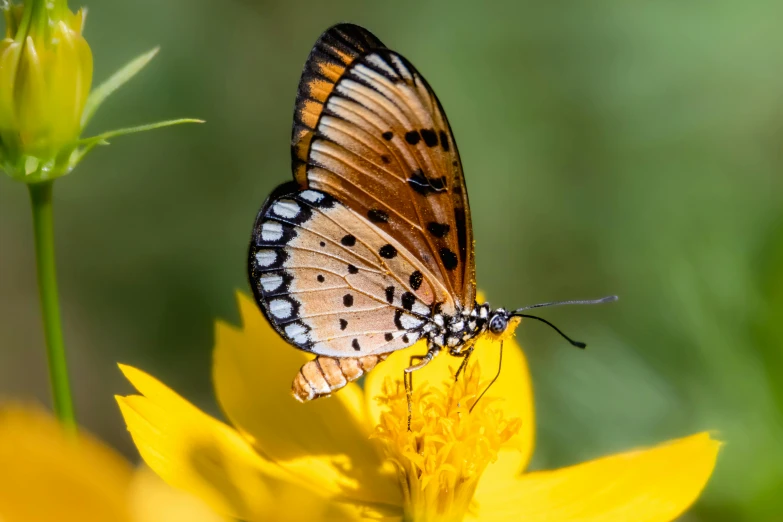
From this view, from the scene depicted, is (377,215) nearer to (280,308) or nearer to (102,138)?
(280,308)

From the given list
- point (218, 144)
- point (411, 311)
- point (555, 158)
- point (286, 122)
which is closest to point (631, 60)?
point (555, 158)

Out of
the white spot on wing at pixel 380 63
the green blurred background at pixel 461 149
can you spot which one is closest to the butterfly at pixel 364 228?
the white spot on wing at pixel 380 63

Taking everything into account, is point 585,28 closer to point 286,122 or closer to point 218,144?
point 286,122

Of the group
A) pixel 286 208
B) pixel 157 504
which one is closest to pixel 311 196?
pixel 286 208

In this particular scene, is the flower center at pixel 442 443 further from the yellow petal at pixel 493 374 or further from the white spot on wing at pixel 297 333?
the white spot on wing at pixel 297 333

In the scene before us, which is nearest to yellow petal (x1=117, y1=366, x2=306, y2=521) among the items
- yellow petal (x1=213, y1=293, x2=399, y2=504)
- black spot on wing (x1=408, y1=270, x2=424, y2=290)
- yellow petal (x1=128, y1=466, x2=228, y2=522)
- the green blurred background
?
yellow petal (x1=213, y1=293, x2=399, y2=504)

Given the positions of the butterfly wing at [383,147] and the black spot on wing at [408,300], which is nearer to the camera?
the butterfly wing at [383,147]

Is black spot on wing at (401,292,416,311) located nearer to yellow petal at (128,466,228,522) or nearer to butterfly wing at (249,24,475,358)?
butterfly wing at (249,24,475,358)
